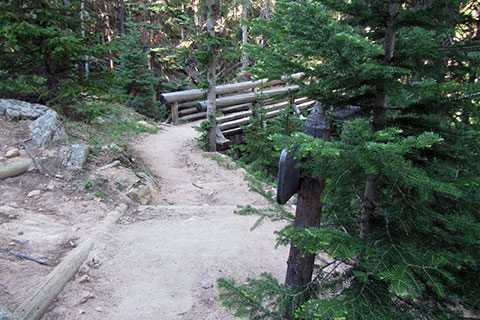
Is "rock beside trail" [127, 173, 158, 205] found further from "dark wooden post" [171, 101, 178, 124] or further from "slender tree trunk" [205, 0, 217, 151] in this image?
"dark wooden post" [171, 101, 178, 124]

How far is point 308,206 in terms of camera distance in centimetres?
223

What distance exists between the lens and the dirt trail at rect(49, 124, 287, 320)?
3.32 meters

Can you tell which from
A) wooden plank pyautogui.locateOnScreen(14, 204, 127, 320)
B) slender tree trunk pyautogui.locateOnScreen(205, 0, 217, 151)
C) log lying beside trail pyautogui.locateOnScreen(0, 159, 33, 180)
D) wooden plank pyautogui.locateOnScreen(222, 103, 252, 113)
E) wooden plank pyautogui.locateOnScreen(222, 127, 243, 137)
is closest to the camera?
wooden plank pyautogui.locateOnScreen(14, 204, 127, 320)

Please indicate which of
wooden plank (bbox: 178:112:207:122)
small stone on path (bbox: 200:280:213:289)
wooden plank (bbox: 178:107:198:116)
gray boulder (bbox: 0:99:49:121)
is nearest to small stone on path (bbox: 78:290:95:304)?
small stone on path (bbox: 200:280:213:289)

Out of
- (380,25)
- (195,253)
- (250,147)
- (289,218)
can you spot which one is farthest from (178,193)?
(380,25)

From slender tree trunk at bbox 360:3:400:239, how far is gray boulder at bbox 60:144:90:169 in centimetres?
594

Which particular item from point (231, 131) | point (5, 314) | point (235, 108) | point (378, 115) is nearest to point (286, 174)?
point (378, 115)

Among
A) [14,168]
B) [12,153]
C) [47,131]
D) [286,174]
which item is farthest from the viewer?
[47,131]

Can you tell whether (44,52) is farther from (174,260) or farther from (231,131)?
(231,131)

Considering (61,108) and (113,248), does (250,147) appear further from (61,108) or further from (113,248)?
(113,248)

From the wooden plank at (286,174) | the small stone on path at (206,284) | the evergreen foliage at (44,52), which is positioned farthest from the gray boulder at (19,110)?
the wooden plank at (286,174)

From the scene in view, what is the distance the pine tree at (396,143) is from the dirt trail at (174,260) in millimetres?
2255

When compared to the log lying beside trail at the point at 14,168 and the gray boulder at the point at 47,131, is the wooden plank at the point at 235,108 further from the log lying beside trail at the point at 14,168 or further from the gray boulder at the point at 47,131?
the log lying beside trail at the point at 14,168

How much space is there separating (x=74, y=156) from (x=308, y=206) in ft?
19.0
